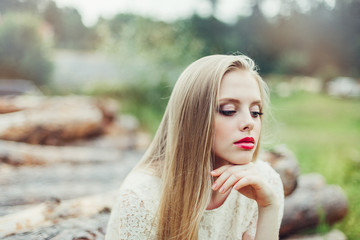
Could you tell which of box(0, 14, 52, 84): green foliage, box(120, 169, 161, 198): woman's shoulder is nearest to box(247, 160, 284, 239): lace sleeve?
box(120, 169, 161, 198): woman's shoulder

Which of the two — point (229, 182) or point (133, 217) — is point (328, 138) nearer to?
point (229, 182)

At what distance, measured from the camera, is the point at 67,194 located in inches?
148

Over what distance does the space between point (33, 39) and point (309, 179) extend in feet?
45.1

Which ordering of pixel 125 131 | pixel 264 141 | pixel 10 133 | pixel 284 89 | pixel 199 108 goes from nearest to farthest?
pixel 199 108 < pixel 264 141 < pixel 10 133 < pixel 125 131 < pixel 284 89

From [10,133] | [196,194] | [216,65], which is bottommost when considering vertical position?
[10,133]

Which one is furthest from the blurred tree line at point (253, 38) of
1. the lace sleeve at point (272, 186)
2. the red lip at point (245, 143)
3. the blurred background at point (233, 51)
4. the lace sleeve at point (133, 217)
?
the lace sleeve at point (133, 217)

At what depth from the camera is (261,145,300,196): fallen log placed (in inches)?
111

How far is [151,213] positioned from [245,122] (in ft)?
1.97

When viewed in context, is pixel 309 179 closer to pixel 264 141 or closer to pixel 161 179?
pixel 264 141

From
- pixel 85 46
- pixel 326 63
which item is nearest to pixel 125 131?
pixel 326 63

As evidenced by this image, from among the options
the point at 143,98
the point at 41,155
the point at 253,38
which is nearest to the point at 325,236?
the point at 41,155

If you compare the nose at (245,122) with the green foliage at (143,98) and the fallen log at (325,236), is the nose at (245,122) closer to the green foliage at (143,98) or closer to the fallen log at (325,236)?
the fallen log at (325,236)

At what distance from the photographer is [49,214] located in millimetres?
2303

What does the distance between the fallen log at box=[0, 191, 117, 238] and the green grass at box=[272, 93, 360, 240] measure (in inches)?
57.8
